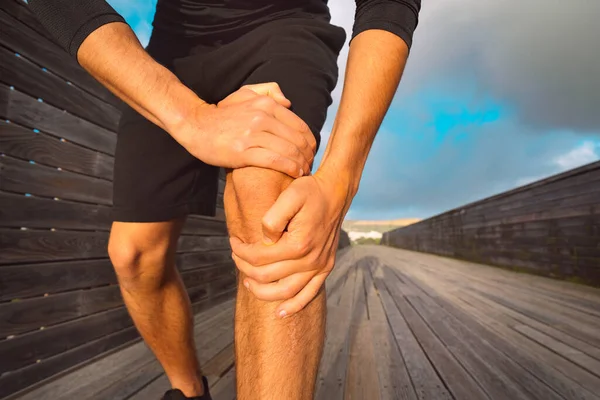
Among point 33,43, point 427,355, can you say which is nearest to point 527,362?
point 427,355

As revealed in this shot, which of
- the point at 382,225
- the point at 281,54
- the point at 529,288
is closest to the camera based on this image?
the point at 281,54

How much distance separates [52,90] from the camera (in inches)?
69.5

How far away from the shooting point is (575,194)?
484 centimetres

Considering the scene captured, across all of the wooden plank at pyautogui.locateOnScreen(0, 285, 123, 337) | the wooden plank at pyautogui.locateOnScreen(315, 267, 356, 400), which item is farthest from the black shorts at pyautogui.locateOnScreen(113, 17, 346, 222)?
the wooden plank at pyautogui.locateOnScreen(315, 267, 356, 400)

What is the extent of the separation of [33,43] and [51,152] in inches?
20.5

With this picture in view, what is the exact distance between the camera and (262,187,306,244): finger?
0.53m

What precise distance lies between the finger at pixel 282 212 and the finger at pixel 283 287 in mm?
89

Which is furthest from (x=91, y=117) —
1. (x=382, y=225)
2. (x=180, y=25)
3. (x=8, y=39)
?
(x=382, y=225)

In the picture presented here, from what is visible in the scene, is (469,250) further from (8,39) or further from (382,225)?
(382,225)

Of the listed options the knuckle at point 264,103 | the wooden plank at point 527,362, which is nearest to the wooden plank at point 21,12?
Result: the knuckle at point 264,103

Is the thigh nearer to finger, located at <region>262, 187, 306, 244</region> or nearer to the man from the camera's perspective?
the man

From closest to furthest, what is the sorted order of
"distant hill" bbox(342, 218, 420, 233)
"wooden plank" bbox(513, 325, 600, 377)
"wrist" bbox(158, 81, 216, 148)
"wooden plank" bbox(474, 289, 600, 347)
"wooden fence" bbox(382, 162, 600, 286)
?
"wrist" bbox(158, 81, 216, 148), "wooden plank" bbox(513, 325, 600, 377), "wooden plank" bbox(474, 289, 600, 347), "wooden fence" bbox(382, 162, 600, 286), "distant hill" bbox(342, 218, 420, 233)

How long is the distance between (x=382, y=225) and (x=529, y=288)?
229ft

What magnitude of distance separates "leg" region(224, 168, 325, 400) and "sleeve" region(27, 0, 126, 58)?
0.45m
